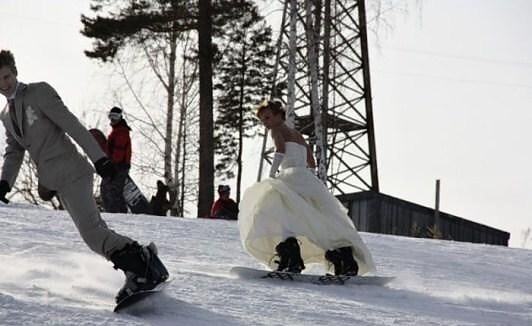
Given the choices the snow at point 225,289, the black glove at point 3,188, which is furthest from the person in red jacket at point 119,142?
the black glove at point 3,188

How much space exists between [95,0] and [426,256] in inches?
702

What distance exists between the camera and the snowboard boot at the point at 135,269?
6.73 metres

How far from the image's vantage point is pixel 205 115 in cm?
2384

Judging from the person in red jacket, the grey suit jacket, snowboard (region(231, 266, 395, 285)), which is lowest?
snowboard (region(231, 266, 395, 285))

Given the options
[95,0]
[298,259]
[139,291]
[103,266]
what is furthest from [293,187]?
[95,0]

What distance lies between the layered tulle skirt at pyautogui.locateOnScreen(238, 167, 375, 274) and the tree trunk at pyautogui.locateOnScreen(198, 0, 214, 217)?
13.9m

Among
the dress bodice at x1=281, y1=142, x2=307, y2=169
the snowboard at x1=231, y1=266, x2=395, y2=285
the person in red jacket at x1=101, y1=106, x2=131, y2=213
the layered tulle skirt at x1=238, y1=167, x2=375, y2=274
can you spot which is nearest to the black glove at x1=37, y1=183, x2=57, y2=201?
the snowboard at x1=231, y1=266, x2=395, y2=285

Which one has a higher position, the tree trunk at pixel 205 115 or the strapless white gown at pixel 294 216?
the tree trunk at pixel 205 115

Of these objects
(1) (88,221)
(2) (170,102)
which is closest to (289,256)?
(1) (88,221)

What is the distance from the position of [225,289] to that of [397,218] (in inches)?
754

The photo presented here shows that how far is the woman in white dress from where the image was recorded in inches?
363

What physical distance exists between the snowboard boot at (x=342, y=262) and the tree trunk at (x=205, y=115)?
14080 mm

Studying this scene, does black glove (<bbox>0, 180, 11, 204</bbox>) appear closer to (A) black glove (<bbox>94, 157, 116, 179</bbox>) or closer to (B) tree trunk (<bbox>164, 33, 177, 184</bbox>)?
(A) black glove (<bbox>94, 157, 116, 179</bbox>)

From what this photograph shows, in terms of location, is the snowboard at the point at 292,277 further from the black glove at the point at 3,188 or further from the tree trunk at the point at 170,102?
the tree trunk at the point at 170,102
